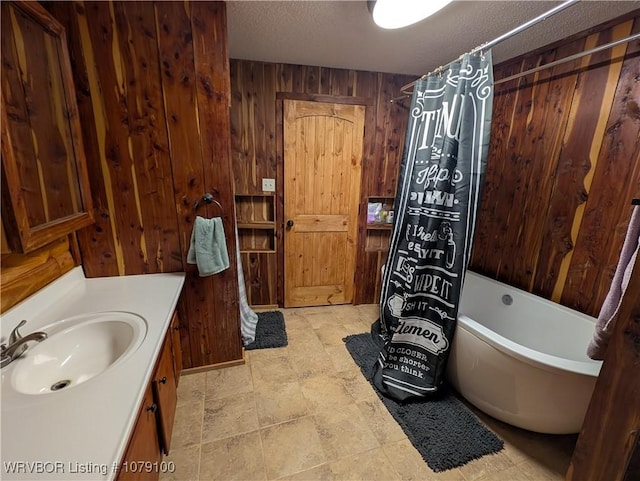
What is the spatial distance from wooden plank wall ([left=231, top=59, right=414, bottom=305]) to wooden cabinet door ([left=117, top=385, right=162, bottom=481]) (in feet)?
5.79

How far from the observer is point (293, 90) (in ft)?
8.30

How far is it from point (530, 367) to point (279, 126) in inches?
98.3

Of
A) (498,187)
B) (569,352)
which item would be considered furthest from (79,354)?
(498,187)

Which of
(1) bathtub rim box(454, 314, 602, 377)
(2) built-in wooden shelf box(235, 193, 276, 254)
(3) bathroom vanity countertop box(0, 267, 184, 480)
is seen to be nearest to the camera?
(3) bathroom vanity countertop box(0, 267, 184, 480)

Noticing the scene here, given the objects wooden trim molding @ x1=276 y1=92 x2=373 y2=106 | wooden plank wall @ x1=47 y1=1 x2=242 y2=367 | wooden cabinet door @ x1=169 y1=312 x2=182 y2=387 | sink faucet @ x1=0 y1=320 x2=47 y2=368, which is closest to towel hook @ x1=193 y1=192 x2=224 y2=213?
wooden plank wall @ x1=47 y1=1 x2=242 y2=367

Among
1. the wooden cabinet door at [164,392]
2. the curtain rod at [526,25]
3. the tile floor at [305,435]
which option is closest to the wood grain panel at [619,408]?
the tile floor at [305,435]

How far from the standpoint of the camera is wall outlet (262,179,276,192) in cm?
267

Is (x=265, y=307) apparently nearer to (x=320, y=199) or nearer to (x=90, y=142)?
(x=320, y=199)

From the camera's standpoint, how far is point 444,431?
62.8 inches

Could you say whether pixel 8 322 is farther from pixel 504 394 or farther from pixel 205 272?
pixel 504 394

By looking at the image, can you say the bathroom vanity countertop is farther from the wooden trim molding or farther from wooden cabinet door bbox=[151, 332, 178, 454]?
the wooden trim molding

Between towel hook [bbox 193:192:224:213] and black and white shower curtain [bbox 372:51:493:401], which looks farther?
towel hook [bbox 193:192:224:213]

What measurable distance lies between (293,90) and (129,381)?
8.10 ft

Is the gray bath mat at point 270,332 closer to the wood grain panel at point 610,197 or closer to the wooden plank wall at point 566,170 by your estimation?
the wooden plank wall at point 566,170
